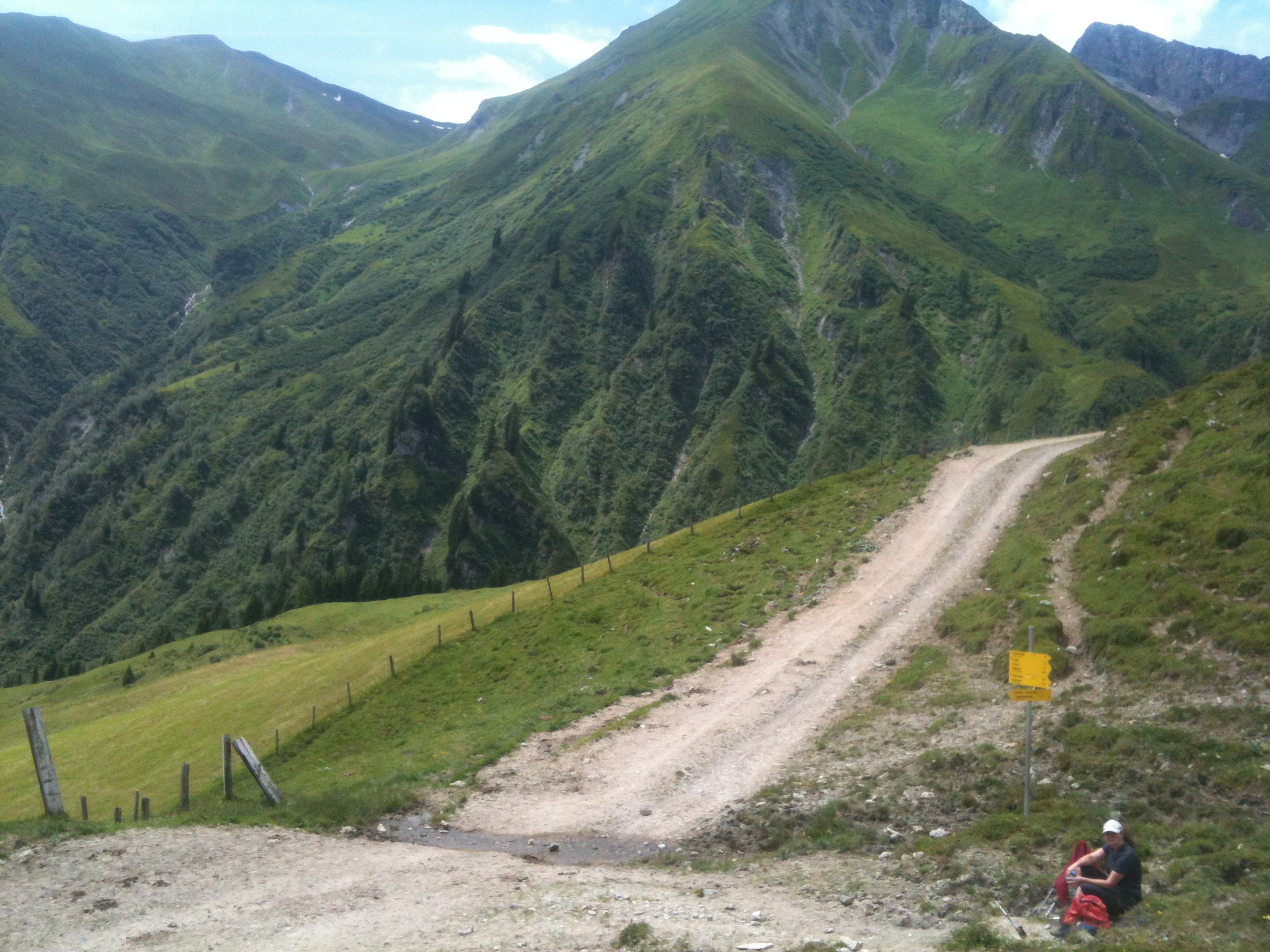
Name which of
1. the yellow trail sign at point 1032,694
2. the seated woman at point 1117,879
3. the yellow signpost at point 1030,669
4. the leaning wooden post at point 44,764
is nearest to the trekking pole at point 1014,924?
the seated woman at point 1117,879

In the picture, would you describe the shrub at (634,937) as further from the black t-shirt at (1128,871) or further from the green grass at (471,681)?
the green grass at (471,681)

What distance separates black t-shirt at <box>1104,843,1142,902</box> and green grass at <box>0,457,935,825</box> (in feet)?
59.2

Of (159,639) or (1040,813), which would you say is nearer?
(1040,813)

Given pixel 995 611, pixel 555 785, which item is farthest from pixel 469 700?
pixel 995 611

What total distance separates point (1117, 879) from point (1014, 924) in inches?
72.8

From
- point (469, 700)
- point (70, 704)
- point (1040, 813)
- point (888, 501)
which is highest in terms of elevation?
point (888, 501)

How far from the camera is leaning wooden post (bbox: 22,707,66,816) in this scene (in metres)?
22.8

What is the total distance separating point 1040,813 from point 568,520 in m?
181

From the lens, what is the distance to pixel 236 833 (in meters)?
22.8

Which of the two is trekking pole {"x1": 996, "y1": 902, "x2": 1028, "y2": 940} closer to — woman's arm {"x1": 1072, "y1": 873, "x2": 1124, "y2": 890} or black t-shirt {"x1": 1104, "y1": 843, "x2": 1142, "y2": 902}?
woman's arm {"x1": 1072, "y1": 873, "x2": 1124, "y2": 890}

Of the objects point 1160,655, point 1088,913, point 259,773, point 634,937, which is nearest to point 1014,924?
point 1088,913

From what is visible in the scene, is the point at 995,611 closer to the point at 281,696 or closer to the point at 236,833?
the point at 236,833

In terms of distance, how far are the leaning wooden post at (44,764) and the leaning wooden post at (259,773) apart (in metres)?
4.29

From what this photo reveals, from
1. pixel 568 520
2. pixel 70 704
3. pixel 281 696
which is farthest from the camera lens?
pixel 568 520
